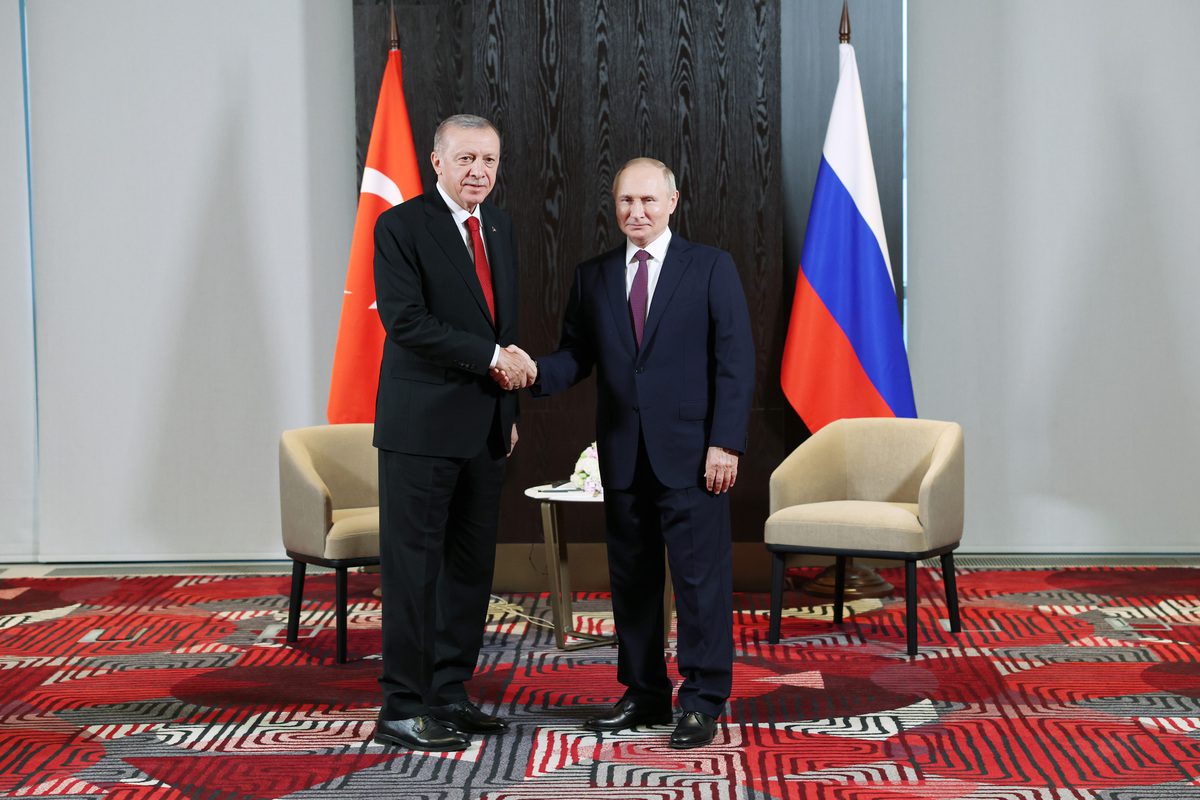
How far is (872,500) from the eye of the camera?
17.3 ft

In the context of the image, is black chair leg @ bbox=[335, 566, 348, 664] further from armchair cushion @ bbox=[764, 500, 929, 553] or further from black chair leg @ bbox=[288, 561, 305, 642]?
armchair cushion @ bbox=[764, 500, 929, 553]

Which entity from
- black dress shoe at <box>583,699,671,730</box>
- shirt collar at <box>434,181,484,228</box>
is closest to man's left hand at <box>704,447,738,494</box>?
black dress shoe at <box>583,699,671,730</box>

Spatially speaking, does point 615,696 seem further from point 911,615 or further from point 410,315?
point 410,315

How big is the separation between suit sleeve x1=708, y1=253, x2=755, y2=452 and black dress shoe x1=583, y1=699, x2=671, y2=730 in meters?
0.84

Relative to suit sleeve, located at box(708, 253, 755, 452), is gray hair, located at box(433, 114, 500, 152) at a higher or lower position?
higher

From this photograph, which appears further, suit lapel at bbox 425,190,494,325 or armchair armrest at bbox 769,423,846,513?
armchair armrest at bbox 769,423,846,513

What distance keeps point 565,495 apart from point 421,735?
53.7 inches

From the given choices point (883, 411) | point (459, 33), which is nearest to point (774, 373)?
point (883, 411)

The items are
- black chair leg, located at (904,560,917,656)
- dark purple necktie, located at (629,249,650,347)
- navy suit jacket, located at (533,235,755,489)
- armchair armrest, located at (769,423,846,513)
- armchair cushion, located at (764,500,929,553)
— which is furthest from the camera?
armchair armrest, located at (769,423,846,513)

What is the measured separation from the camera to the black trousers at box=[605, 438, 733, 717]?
11.6ft

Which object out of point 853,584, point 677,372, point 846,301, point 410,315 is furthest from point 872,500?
point 410,315

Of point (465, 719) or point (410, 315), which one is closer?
point (410, 315)

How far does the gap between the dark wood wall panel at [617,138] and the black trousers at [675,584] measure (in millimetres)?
2120

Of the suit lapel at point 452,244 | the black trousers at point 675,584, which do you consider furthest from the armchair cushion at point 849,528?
the suit lapel at point 452,244
